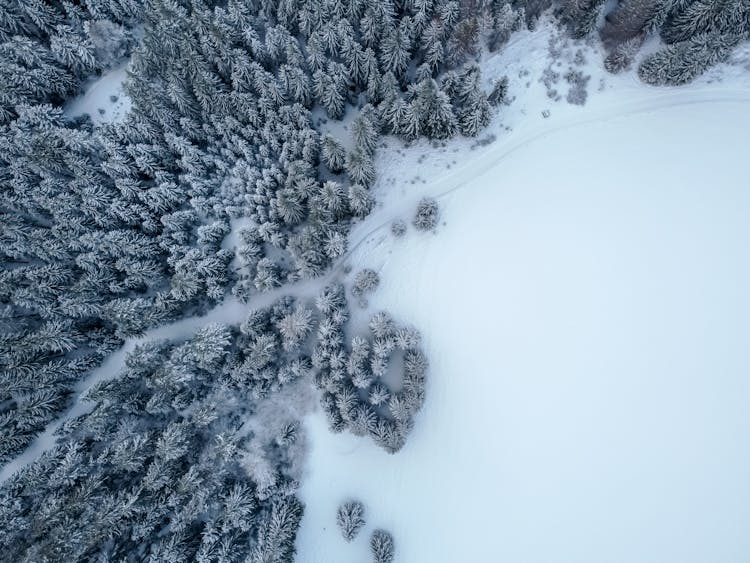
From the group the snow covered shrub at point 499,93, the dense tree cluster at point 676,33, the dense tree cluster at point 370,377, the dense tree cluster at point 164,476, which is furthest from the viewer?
the snow covered shrub at point 499,93

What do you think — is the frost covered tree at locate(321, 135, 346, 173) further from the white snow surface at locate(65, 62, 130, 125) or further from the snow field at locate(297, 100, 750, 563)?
the white snow surface at locate(65, 62, 130, 125)

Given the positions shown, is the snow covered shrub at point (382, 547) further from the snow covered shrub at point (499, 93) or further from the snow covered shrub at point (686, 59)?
the snow covered shrub at point (686, 59)

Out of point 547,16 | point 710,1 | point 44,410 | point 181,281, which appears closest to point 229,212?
point 181,281

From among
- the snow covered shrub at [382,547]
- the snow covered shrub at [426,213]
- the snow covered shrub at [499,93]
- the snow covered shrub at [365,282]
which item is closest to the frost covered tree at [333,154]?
the snow covered shrub at [426,213]

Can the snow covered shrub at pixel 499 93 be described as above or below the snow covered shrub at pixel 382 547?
above

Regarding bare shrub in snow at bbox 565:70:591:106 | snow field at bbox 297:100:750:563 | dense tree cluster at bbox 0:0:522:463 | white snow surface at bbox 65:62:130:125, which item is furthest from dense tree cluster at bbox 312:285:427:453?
white snow surface at bbox 65:62:130:125
